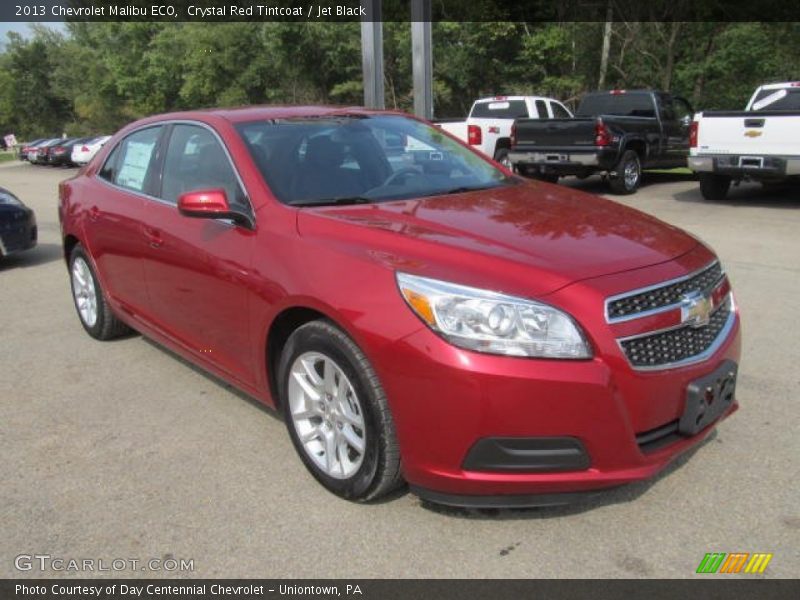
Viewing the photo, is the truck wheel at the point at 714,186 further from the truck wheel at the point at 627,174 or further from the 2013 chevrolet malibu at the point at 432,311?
the 2013 chevrolet malibu at the point at 432,311

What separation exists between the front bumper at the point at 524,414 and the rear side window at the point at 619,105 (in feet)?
41.5

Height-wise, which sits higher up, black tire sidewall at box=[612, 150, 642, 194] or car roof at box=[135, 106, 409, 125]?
car roof at box=[135, 106, 409, 125]

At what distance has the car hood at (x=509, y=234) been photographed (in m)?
2.69

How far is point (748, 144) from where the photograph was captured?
34.0 ft

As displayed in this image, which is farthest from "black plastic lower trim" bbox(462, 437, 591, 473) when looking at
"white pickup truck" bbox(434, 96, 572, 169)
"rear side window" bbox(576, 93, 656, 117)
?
"white pickup truck" bbox(434, 96, 572, 169)

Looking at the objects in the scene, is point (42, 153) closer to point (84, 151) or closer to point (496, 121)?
point (84, 151)

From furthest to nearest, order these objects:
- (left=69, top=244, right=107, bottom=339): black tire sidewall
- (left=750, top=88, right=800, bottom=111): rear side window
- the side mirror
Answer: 1. (left=750, top=88, right=800, bottom=111): rear side window
2. (left=69, top=244, right=107, bottom=339): black tire sidewall
3. the side mirror

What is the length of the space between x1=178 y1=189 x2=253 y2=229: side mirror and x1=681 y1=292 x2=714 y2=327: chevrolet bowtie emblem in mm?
1868

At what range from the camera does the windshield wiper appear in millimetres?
3344

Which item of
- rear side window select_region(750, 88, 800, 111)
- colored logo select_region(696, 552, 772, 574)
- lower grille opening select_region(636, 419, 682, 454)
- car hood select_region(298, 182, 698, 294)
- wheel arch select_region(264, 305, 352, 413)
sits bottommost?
colored logo select_region(696, 552, 772, 574)

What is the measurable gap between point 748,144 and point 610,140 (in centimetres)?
256

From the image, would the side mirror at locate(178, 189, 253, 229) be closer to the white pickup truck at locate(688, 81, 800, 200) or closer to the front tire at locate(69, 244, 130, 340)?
the front tire at locate(69, 244, 130, 340)

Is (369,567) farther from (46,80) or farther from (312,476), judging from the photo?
(46,80)

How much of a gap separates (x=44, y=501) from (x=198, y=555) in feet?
2.95
